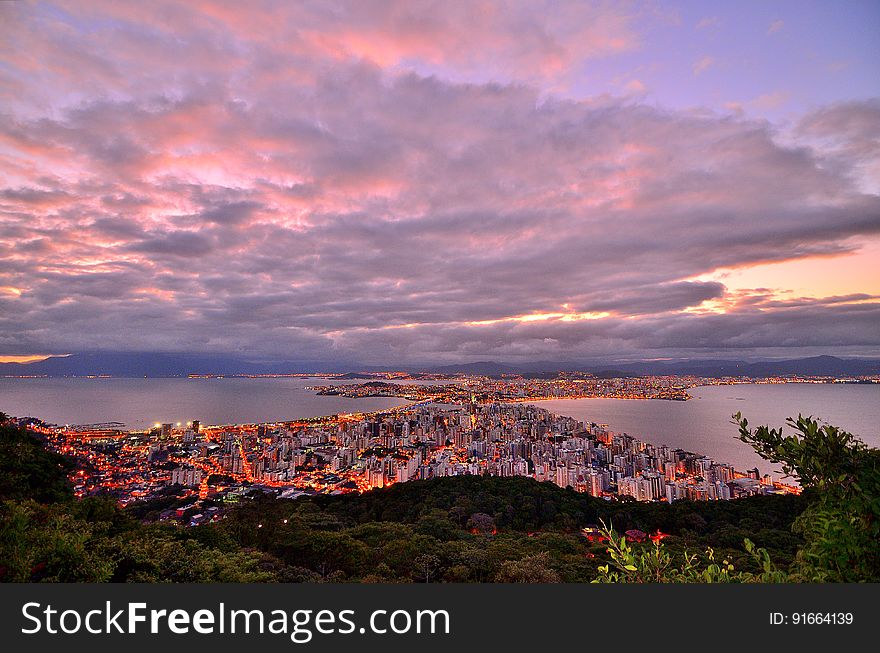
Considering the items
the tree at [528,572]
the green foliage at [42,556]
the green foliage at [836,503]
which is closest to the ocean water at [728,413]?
the tree at [528,572]

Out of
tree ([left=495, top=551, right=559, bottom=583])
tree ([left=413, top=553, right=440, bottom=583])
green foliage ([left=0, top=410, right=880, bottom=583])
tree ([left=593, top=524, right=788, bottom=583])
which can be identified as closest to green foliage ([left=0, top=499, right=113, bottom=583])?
green foliage ([left=0, top=410, right=880, bottom=583])

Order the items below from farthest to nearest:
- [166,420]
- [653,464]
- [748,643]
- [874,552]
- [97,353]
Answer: [97,353] → [166,420] → [653,464] → [874,552] → [748,643]

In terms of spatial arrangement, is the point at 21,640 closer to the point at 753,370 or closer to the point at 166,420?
the point at 166,420

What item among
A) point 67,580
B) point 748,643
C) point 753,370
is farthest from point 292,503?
point 753,370

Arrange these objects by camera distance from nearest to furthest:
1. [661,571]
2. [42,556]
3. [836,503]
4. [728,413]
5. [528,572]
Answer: [836,503] < [661,571] < [42,556] < [528,572] < [728,413]

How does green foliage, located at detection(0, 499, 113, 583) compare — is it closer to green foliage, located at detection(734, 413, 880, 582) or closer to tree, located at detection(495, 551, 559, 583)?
green foliage, located at detection(734, 413, 880, 582)

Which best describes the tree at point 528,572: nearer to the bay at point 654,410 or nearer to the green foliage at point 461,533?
the green foliage at point 461,533

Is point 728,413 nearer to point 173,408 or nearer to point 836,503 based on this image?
point 836,503


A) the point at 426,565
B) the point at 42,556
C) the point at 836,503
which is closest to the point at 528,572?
the point at 426,565
